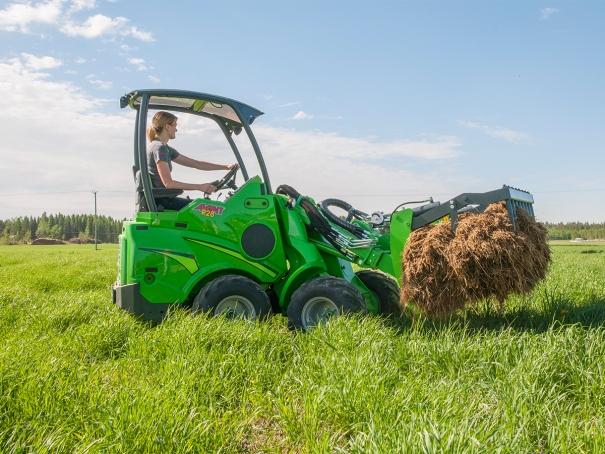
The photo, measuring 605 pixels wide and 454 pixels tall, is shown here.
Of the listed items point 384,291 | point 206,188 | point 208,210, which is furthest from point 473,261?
point 206,188

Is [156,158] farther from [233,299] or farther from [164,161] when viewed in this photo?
[233,299]

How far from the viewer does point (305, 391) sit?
119 inches

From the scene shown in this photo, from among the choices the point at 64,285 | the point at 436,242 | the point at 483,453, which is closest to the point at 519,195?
the point at 436,242

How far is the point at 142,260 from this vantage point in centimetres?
511

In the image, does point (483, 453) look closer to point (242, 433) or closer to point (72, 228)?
point (242, 433)

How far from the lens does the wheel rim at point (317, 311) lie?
15.6ft

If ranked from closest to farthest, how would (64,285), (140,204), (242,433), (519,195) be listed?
1. (242,433)
2. (519,195)
3. (140,204)
4. (64,285)

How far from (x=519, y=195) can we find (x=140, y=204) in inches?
148

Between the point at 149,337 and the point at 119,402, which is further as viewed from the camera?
the point at 149,337

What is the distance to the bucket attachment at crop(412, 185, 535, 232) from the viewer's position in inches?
176

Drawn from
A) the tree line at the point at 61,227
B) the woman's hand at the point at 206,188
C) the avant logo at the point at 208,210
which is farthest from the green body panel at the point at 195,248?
the tree line at the point at 61,227

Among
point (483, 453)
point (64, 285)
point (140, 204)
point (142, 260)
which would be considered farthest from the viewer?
point (64, 285)

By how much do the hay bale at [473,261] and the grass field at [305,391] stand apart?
324 mm

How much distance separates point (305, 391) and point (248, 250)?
239cm
